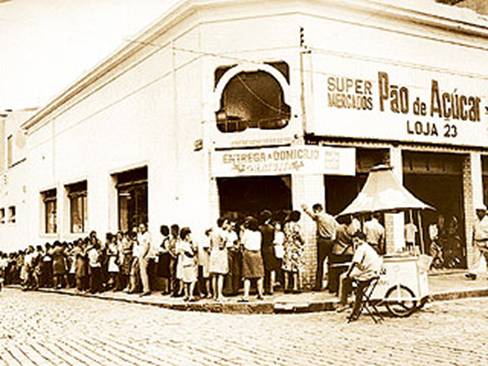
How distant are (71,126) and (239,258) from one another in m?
14.0

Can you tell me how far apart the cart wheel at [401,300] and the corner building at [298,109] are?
3.76 meters

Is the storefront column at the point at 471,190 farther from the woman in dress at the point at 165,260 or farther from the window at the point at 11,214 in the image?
the window at the point at 11,214

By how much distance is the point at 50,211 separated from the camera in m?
29.7

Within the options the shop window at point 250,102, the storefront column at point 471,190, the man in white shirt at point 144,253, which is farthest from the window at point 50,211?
the storefront column at point 471,190

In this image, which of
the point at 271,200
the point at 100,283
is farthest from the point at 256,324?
the point at 100,283

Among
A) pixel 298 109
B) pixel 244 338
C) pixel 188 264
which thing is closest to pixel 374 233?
pixel 298 109

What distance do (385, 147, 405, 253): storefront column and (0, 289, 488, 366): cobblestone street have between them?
3785 mm

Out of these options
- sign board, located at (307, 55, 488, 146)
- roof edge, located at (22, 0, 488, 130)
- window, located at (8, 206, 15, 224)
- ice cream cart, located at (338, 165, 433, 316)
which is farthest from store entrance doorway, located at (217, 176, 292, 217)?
window, located at (8, 206, 15, 224)

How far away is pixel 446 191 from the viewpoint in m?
20.0

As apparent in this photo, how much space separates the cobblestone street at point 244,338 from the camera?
812cm

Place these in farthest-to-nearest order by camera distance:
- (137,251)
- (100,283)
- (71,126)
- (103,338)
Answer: (71,126) < (100,283) < (137,251) < (103,338)

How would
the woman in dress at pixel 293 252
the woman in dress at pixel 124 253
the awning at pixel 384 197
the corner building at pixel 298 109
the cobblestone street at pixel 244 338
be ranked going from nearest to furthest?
the cobblestone street at pixel 244 338
the awning at pixel 384 197
the woman in dress at pixel 293 252
the corner building at pixel 298 109
the woman in dress at pixel 124 253

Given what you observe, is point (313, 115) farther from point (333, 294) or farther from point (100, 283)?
point (100, 283)

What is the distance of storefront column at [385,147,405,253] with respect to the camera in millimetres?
17334
